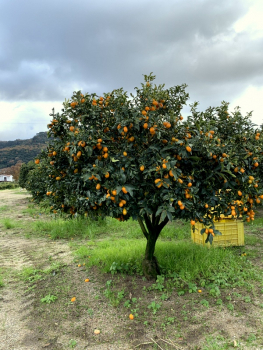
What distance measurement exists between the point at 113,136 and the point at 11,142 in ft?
396

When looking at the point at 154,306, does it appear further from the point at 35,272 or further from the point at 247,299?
the point at 35,272

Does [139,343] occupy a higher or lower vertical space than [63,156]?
lower

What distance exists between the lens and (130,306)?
141 inches

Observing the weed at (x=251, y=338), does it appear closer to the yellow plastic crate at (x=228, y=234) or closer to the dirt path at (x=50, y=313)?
the dirt path at (x=50, y=313)

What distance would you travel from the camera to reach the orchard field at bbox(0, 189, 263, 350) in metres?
2.99

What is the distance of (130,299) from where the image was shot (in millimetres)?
3721

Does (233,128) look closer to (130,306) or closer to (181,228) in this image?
(130,306)

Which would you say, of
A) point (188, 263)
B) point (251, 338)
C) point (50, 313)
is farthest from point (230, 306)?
A: point (50, 313)

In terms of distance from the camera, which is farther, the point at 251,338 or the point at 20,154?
the point at 20,154

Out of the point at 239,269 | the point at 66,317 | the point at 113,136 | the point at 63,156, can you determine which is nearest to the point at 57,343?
the point at 66,317

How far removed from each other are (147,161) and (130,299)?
76.6 inches

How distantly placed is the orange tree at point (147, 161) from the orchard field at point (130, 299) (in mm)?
1011

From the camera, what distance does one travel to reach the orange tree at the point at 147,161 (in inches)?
115

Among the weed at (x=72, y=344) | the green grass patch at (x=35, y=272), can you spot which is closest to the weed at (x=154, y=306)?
the weed at (x=72, y=344)
